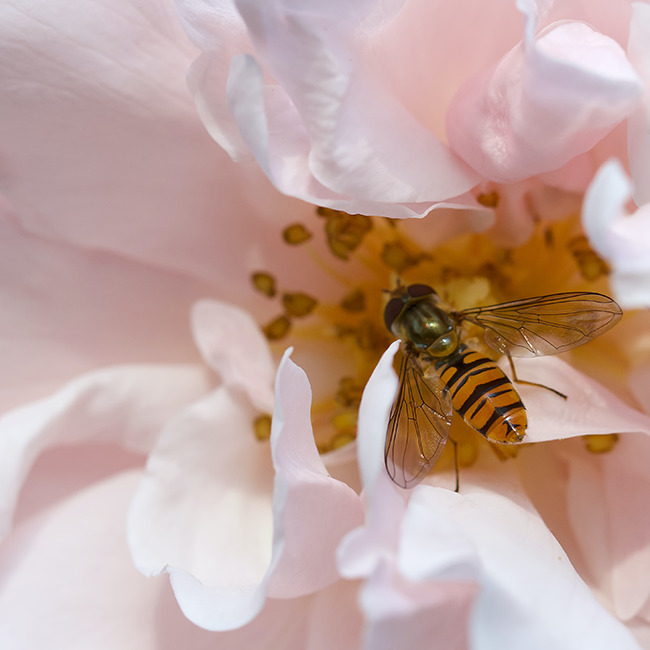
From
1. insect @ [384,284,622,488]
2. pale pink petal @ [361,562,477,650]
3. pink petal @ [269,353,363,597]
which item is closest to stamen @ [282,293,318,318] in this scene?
insect @ [384,284,622,488]

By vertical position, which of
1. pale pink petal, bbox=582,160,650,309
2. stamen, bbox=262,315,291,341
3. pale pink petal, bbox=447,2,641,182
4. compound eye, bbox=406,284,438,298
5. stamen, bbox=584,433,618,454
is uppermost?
pale pink petal, bbox=447,2,641,182

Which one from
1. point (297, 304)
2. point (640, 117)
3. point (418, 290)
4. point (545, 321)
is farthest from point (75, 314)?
point (640, 117)

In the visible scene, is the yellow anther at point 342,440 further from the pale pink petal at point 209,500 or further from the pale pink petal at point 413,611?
the pale pink petal at point 413,611

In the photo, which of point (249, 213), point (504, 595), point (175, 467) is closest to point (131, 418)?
point (175, 467)

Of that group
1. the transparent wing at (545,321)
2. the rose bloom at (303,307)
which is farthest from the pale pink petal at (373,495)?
the transparent wing at (545,321)

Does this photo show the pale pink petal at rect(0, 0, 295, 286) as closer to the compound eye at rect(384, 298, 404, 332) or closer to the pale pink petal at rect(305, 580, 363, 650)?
the compound eye at rect(384, 298, 404, 332)

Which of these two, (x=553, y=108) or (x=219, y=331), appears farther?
(x=219, y=331)

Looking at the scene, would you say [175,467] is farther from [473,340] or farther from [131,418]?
[473,340]
